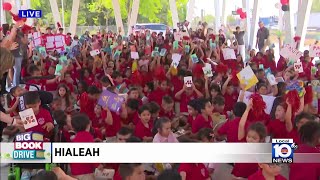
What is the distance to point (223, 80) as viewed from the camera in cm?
862

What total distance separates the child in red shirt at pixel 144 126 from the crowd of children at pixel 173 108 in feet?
0.04

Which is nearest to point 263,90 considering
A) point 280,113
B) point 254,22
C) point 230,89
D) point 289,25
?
point 230,89

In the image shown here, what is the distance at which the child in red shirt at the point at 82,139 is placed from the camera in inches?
192

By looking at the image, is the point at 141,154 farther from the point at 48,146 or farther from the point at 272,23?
the point at 272,23

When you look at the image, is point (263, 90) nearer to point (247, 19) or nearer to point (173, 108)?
point (173, 108)

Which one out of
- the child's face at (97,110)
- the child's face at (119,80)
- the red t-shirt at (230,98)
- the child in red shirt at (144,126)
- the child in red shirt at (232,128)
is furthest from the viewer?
the child's face at (119,80)

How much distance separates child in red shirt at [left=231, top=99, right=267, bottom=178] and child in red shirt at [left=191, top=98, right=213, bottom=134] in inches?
38.9

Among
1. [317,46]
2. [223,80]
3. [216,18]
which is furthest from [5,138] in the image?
[216,18]

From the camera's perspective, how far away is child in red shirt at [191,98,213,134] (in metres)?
6.19

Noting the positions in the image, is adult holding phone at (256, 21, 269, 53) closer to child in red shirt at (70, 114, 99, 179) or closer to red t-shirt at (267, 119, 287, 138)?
red t-shirt at (267, 119, 287, 138)

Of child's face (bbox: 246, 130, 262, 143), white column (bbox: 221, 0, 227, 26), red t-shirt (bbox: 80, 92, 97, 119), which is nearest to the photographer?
child's face (bbox: 246, 130, 262, 143)

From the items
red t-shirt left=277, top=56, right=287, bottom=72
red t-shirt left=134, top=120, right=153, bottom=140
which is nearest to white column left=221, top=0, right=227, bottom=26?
red t-shirt left=277, top=56, right=287, bottom=72

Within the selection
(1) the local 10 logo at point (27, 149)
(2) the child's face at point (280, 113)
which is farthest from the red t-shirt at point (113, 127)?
(1) the local 10 logo at point (27, 149)

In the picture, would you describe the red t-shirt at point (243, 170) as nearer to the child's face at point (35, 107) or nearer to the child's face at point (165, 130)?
the child's face at point (165, 130)
